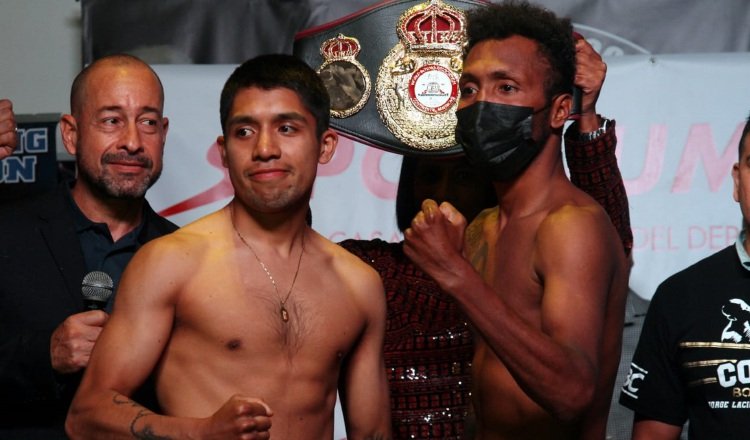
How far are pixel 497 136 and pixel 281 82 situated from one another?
47 cm

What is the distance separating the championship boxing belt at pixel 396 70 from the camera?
9.41 ft

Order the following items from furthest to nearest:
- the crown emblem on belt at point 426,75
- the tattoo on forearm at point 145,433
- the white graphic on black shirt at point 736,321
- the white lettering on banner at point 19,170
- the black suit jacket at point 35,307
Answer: the white lettering on banner at point 19,170, the crown emblem on belt at point 426,75, the black suit jacket at point 35,307, the white graphic on black shirt at point 736,321, the tattoo on forearm at point 145,433

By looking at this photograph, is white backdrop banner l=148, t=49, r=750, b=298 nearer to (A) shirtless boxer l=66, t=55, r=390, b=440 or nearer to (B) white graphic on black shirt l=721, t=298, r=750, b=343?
(B) white graphic on black shirt l=721, t=298, r=750, b=343

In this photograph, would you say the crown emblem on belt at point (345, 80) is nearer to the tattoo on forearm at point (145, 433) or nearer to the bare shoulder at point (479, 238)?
the bare shoulder at point (479, 238)

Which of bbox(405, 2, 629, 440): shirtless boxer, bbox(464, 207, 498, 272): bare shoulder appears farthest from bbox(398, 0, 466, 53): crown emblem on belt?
bbox(464, 207, 498, 272): bare shoulder

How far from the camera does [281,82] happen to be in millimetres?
2416

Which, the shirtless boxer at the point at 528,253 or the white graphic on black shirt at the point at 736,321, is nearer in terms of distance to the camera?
the shirtless boxer at the point at 528,253

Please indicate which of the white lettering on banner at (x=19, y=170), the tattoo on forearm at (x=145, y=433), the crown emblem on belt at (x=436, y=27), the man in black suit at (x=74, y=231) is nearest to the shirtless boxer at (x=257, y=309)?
the tattoo on forearm at (x=145, y=433)

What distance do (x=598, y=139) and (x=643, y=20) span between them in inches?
45.6

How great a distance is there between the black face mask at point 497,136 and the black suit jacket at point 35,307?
3.27 feet

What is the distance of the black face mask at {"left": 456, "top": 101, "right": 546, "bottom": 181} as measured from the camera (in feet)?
7.86

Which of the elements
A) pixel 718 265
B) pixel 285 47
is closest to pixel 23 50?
pixel 285 47

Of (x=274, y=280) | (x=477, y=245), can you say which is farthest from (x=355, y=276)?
(x=477, y=245)

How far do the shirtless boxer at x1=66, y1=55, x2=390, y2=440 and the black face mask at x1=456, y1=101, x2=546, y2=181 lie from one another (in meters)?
0.31
